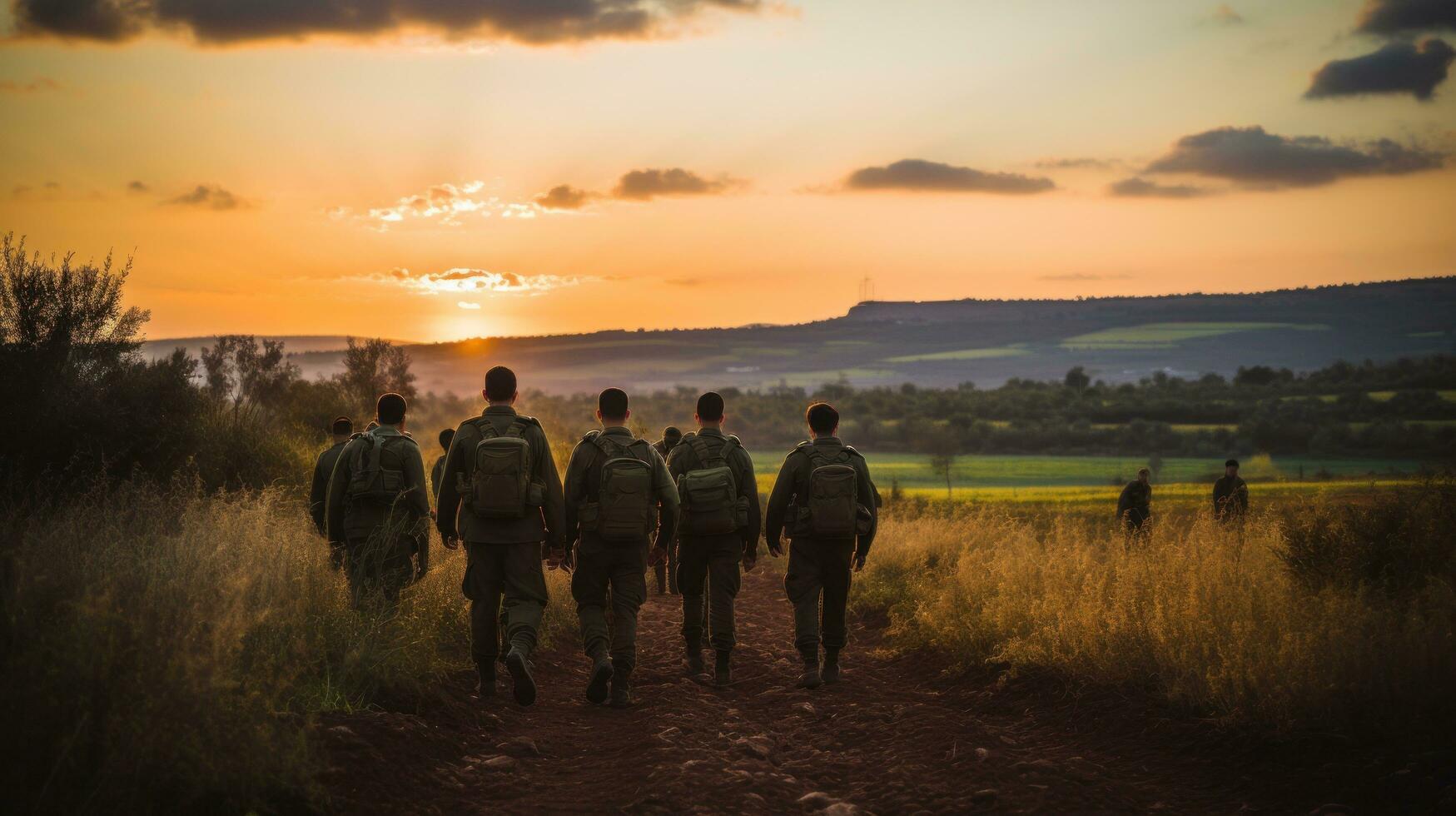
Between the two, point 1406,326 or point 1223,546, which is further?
point 1406,326

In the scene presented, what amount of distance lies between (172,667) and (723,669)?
549 centimetres

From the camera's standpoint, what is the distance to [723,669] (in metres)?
9.99

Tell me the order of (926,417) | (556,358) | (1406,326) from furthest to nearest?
(556,358)
(1406,326)
(926,417)

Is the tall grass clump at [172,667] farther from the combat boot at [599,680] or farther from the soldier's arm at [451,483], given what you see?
the combat boot at [599,680]

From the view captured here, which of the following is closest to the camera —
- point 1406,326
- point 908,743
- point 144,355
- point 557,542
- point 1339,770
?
point 1339,770

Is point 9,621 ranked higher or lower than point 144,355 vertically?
lower

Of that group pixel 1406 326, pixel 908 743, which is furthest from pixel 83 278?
pixel 1406 326

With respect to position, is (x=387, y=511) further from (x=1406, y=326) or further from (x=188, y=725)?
(x=1406, y=326)

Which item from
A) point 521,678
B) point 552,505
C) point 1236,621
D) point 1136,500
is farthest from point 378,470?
point 1136,500

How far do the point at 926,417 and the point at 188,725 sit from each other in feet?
349

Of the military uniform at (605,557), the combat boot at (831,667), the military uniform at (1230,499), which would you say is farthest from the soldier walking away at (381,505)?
the military uniform at (1230,499)

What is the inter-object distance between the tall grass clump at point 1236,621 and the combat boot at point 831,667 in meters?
1.53

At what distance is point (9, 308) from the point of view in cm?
1340

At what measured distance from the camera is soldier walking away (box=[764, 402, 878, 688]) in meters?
9.66
